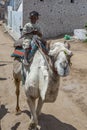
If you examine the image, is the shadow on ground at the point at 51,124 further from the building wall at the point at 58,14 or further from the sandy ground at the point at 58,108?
the building wall at the point at 58,14

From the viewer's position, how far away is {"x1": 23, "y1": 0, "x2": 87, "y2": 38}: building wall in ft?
73.1

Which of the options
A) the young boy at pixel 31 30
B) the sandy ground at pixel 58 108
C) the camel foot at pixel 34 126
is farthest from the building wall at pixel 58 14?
the camel foot at pixel 34 126

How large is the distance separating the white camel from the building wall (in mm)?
16659

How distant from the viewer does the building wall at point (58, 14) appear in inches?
878

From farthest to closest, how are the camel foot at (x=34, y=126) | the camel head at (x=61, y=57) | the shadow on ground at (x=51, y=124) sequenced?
the shadow on ground at (x=51, y=124) < the camel foot at (x=34, y=126) < the camel head at (x=61, y=57)

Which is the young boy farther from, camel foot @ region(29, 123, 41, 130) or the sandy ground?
the sandy ground

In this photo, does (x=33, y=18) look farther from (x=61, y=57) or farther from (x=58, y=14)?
(x=58, y=14)

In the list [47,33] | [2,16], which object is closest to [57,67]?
[47,33]

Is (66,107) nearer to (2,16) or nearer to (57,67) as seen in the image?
(57,67)

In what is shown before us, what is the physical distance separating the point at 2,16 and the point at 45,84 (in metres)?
37.7

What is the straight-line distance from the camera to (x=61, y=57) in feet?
14.1

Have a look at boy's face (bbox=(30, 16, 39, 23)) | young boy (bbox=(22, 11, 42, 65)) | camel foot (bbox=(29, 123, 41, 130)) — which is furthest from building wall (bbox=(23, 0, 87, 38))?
camel foot (bbox=(29, 123, 41, 130))

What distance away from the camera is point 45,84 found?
493 cm

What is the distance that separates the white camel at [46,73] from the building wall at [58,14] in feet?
54.7
